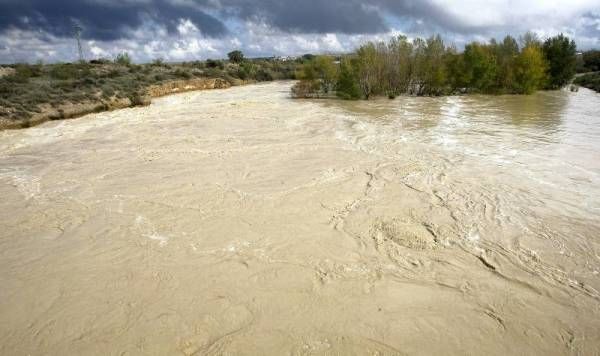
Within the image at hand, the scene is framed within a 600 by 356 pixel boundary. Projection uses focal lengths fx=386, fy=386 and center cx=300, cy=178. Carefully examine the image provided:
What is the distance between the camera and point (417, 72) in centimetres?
2777

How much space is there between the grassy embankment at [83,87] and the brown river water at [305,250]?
9.10 m

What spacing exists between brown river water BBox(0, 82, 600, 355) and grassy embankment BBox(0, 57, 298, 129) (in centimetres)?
910

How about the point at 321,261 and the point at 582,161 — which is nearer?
the point at 321,261

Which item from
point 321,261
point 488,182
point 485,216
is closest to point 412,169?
point 488,182

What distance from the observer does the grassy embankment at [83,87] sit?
64.1 ft

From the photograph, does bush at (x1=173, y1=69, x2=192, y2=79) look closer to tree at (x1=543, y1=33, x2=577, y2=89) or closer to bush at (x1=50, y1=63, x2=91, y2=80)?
bush at (x1=50, y1=63, x2=91, y2=80)

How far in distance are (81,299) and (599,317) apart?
6.28 meters

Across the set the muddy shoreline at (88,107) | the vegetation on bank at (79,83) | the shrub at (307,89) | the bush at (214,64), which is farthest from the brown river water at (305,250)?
the bush at (214,64)

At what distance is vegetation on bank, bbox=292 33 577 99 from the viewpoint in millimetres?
26516

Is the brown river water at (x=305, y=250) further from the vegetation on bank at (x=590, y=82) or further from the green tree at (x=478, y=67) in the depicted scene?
the vegetation on bank at (x=590, y=82)

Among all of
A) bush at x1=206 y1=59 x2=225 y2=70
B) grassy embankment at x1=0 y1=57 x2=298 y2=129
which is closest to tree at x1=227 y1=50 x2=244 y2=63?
bush at x1=206 y1=59 x2=225 y2=70

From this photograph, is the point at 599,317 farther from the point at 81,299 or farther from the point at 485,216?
the point at 81,299

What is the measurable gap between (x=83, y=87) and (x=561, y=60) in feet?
121

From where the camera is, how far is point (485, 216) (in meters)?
6.90
